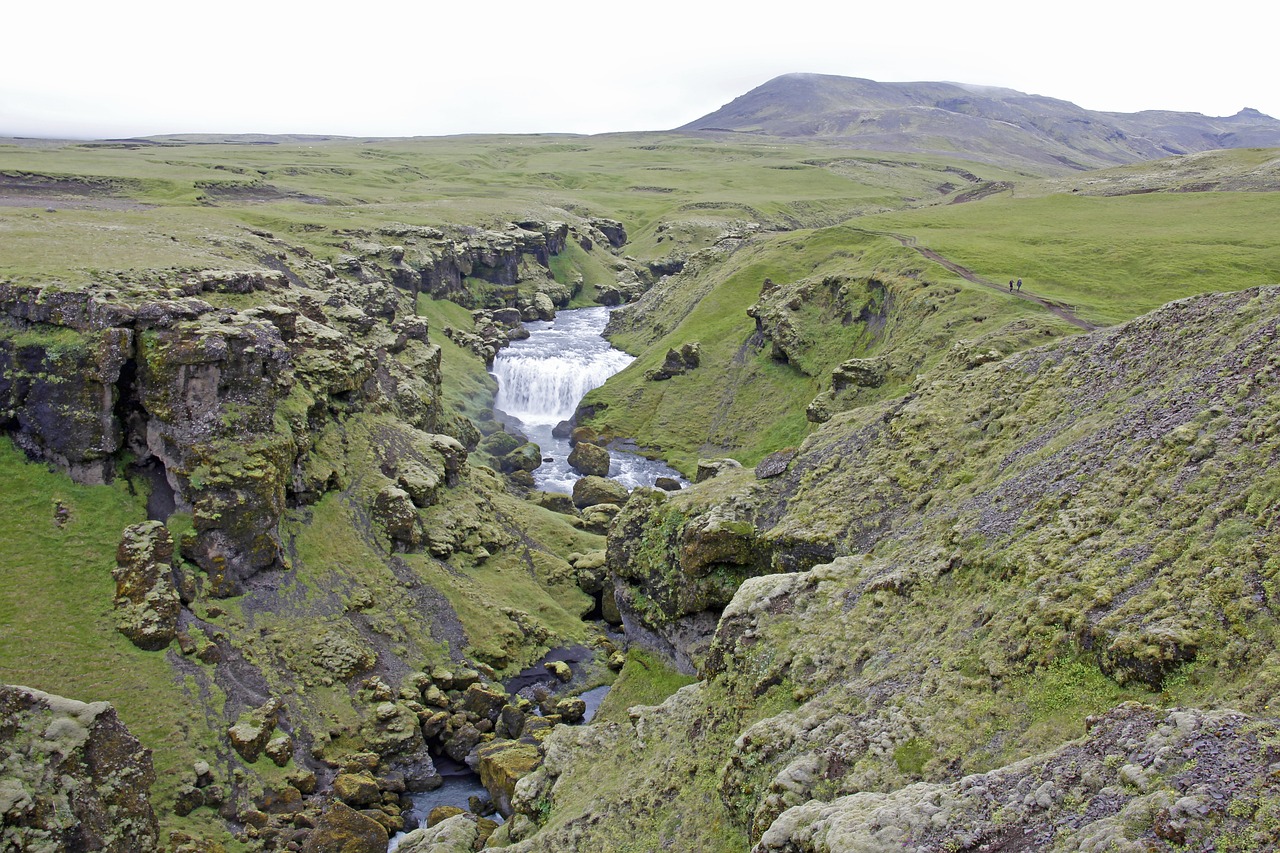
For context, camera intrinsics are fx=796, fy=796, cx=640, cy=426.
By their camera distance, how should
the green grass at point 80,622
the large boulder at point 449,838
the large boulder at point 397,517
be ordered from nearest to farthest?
1. the large boulder at point 449,838
2. the green grass at point 80,622
3. the large boulder at point 397,517

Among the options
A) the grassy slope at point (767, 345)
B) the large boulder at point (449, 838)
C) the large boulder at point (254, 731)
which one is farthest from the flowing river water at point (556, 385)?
the large boulder at point (449, 838)

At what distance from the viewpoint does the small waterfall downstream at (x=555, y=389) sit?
7275cm

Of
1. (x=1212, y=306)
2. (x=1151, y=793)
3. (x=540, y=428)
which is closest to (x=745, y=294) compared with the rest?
(x=540, y=428)

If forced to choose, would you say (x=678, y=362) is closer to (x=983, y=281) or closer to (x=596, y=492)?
(x=596, y=492)

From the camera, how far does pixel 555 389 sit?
304 ft

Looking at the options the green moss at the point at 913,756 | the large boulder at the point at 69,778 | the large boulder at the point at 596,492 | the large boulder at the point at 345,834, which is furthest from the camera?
the large boulder at the point at 596,492

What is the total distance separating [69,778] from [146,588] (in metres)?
11.9

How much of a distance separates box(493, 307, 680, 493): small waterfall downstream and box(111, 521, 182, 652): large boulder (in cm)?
3481

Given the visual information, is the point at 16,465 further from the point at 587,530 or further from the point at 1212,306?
the point at 1212,306

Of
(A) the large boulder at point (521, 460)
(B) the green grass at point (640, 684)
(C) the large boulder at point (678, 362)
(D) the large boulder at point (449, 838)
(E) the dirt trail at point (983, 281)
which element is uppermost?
(E) the dirt trail at point (983, 281)

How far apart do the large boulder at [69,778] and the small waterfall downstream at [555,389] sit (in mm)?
43152

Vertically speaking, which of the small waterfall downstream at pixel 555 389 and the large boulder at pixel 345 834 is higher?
the small waterfall downstream at pixel 555 389

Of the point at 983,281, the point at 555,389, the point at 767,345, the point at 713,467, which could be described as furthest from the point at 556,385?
the point at 983,281

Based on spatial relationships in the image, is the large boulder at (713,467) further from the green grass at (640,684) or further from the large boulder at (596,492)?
the large boulder at (596,492)
